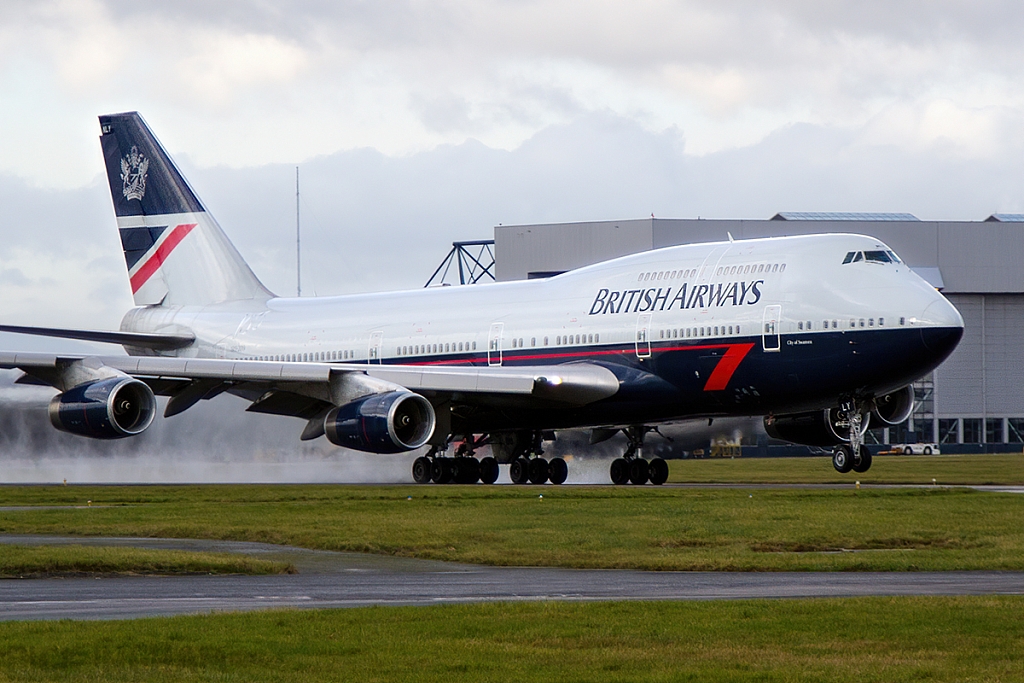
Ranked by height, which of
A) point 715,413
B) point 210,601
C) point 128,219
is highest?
point 128,219

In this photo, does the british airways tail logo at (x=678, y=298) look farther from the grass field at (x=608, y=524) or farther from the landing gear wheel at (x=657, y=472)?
the grass field at (x=608, y=524)

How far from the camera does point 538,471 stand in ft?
129

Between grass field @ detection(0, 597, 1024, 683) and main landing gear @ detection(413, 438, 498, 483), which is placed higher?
main landing gear @ detection(413, 438, 498, 483)

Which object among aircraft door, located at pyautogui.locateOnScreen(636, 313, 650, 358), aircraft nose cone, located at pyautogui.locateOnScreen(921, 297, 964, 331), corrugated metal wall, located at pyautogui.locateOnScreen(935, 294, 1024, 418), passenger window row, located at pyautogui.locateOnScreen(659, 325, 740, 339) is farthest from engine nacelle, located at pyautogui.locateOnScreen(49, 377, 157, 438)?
corrugated metal wall, located at pyautogui.locateOnScreen(935, 294, 1024, 418)

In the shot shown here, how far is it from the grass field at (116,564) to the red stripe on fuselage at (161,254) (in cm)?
3036

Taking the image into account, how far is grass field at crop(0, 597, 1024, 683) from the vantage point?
997 centimetres

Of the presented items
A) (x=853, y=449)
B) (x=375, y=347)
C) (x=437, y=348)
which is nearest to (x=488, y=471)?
(x=437, y=348)

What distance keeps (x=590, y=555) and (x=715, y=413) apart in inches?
674

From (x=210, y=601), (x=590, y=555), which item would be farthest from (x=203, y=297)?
(x=210, y=601)

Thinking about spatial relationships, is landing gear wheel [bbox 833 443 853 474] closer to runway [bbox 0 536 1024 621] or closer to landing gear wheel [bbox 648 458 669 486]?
landing gear wheel [bbox 648 458 669 486]

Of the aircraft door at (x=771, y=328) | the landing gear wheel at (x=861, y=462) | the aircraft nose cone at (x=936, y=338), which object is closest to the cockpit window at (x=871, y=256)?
the aircraft door at (x=771, y=328)

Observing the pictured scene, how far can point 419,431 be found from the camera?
3441 cm

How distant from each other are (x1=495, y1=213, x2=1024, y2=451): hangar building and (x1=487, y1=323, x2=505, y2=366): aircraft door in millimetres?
60502

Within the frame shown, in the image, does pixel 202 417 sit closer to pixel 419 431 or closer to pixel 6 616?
pixel 419 431
